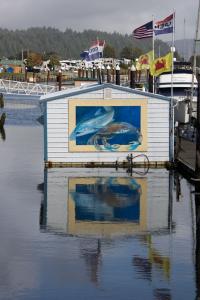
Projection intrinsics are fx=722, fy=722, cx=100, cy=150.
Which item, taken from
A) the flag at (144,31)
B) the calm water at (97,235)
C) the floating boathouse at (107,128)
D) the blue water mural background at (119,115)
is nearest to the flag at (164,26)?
the flag at (144,31)

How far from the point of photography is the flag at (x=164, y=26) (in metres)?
40.5

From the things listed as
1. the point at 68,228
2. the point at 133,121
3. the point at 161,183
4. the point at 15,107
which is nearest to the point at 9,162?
the point at 133,121

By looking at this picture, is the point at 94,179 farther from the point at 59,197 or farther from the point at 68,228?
the point at 68,228

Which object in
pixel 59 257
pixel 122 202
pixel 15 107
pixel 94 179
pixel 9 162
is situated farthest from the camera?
pixel 15 107

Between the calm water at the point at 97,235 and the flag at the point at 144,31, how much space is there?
43.9 feet

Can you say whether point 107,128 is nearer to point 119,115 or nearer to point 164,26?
point 119,115

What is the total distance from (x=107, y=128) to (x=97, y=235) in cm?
1423

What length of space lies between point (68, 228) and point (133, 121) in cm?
1345

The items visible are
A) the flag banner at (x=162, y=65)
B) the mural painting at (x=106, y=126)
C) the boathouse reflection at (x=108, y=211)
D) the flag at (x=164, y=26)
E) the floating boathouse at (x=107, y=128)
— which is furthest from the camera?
the flag at (x=164, y=26)

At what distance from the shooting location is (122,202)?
26.0m

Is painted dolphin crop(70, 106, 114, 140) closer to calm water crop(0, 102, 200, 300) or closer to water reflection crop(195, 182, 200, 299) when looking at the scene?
calm water crop(0, 102, 200, 300)

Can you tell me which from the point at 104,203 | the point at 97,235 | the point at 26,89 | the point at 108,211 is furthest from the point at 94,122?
the point at 26,89

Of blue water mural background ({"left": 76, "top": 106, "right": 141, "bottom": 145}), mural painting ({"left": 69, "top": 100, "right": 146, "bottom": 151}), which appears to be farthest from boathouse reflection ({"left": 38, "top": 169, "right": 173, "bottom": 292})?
blue water mural background ({"left": 76, "top": 106, "right": 141, "bottom": 145})

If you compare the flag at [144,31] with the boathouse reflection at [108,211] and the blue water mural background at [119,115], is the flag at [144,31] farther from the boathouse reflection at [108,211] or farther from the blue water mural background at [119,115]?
the boathouse reflection at [108,211]
